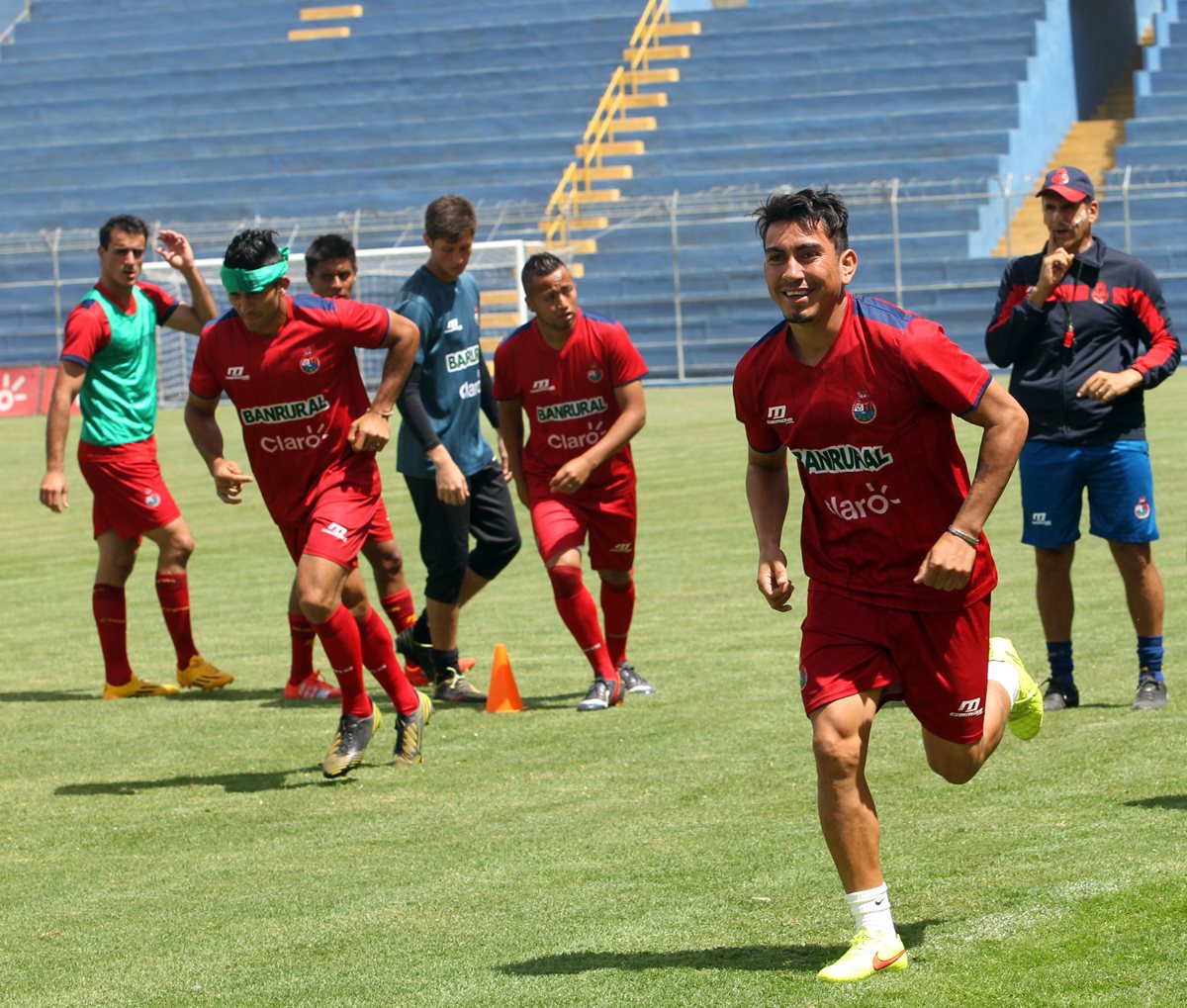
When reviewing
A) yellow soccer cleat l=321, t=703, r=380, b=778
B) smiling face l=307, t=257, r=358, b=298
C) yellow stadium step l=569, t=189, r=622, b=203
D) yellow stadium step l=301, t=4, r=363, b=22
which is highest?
yellow stadium step l=301, t=4, r=363, b=22

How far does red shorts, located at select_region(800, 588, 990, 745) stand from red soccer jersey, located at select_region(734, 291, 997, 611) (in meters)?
0.04

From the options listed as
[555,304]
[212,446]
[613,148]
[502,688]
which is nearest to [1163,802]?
[502,688]

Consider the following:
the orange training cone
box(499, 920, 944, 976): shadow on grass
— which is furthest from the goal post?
box(499, 920, 944, 976): shadow on grass

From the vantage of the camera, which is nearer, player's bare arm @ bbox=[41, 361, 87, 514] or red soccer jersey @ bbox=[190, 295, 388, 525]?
red soccer jersey @ bbox=[190, 295, 388, 525]

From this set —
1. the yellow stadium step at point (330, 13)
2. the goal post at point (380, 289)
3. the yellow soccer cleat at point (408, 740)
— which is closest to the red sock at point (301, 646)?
the yellow soccer cleat at point (408, 740)

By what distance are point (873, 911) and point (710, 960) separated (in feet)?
1.49

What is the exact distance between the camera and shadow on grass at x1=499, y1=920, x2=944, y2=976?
15.4 feet

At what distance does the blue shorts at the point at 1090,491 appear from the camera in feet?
25.7

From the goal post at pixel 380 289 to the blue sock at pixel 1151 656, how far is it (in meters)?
24.7

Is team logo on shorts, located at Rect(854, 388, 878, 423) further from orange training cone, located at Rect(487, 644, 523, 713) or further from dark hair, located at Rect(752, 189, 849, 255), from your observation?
orange training cone, located at Rect(487, 644, 523, 713)

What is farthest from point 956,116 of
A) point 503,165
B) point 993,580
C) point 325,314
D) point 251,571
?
point 993,580

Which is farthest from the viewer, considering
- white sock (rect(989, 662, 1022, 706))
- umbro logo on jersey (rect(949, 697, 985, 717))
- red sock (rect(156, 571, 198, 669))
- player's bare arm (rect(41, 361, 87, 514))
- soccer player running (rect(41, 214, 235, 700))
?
red sock (rect(156, 571, 198, 669))

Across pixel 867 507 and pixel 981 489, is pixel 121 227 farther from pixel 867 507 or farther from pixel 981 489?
pixel 981 489

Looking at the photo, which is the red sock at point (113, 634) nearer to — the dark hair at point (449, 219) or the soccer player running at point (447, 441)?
the soccer player running at point (447, 441)
